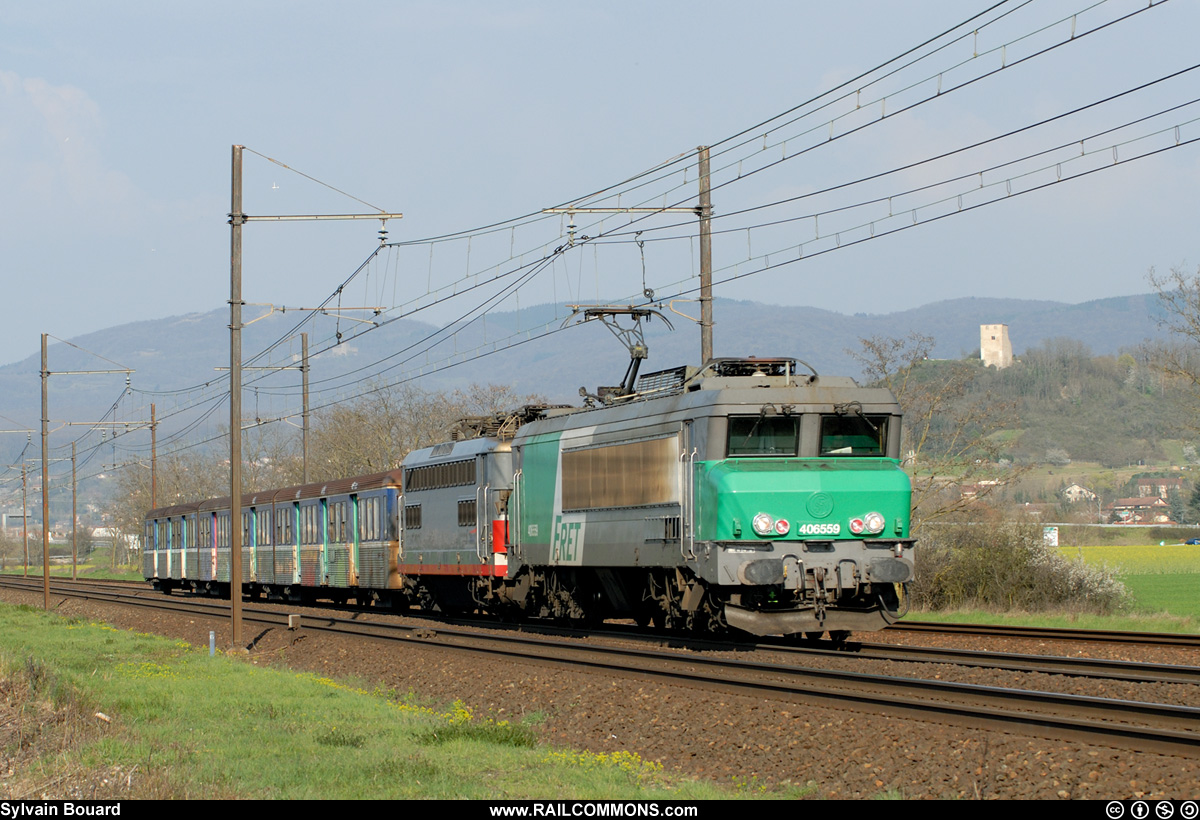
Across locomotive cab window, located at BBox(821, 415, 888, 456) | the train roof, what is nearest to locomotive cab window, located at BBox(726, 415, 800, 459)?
locomotive cab window, located at BBox(821, 415, 888, 456)

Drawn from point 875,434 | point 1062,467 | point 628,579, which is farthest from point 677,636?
point 1062,467

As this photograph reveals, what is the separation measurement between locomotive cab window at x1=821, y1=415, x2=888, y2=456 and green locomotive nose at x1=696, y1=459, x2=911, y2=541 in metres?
0.30

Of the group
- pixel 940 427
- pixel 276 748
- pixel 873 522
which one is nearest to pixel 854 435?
pixel 873 522

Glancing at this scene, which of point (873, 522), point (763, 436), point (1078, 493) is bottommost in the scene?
point (1078, 493)

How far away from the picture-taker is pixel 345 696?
54.8 ft

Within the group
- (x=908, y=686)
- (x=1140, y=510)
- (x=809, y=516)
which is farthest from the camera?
(x=1140, y=510)

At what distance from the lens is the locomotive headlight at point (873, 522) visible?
739 inches

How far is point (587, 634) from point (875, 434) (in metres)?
7.27

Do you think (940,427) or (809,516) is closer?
(809,516)

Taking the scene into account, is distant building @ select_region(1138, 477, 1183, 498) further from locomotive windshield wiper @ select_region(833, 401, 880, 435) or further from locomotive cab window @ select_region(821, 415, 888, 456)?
locomotive windshield wiper @ select_region(833, 401, 880, 435)

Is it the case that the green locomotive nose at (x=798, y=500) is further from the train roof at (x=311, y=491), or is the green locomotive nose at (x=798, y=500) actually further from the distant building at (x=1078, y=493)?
the distant building at (x=1078, y=493)

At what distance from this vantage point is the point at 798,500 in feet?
61.0

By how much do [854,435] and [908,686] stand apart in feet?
19.8

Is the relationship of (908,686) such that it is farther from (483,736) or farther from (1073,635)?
(1073,635)
